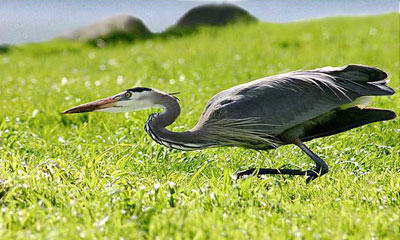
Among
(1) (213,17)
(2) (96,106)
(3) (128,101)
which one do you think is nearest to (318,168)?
(3) (128,101)

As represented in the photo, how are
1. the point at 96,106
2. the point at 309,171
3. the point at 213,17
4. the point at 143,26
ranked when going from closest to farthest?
the point at 309,171 < the point at 96,106 < the point at 143,26 < the point at 213,17

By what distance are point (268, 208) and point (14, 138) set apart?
10.4ft

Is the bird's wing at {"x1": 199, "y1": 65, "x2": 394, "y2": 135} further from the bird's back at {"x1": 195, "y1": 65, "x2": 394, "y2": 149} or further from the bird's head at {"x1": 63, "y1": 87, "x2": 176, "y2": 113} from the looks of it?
the bird's head at {"x1": 63, "y1": 87, "x2": 176, "y2": 113}

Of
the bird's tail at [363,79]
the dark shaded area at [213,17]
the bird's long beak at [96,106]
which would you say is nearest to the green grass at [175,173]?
the bird's long beak at [96,106]

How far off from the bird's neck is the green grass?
0.25 meters

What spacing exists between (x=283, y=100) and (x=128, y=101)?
132cm

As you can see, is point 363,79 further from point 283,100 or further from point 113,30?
point 113,30

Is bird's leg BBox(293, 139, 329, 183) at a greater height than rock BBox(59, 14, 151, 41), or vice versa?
rock BBox(59, 14, 151, 41)

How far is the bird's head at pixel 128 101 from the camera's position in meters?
5.50

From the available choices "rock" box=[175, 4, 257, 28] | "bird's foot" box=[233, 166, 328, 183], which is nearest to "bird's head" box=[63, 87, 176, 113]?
"bird's foot" box=[233, 166, 328, 183]

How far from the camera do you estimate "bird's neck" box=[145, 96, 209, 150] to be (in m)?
5.41

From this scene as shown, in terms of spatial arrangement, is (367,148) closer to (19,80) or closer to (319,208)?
(319,208)

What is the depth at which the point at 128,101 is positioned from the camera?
551 cm

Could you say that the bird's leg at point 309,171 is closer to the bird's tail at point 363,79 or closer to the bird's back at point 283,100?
the bird's back at point 283,100
